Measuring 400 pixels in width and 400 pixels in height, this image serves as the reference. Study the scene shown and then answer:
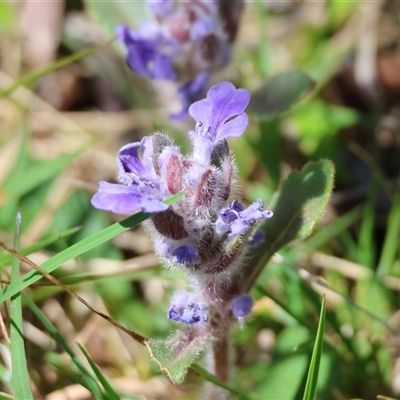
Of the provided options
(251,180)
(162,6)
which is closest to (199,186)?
(162,6)

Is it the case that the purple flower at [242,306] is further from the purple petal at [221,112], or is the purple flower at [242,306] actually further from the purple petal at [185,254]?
the purple petal at [221,112]

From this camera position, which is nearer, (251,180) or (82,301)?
(82,301)

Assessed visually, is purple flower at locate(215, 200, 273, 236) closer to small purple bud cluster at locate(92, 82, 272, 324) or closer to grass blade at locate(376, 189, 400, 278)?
small purple bud cluster at locate(92, 82, 272, 324)

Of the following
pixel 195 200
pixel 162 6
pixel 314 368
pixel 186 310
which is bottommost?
pixel 314 368

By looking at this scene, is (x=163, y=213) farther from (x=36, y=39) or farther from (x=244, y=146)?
(x=36, y=39)

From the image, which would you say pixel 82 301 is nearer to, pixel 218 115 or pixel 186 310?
pixel 186 310

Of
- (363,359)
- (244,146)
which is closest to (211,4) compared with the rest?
(244,146)
